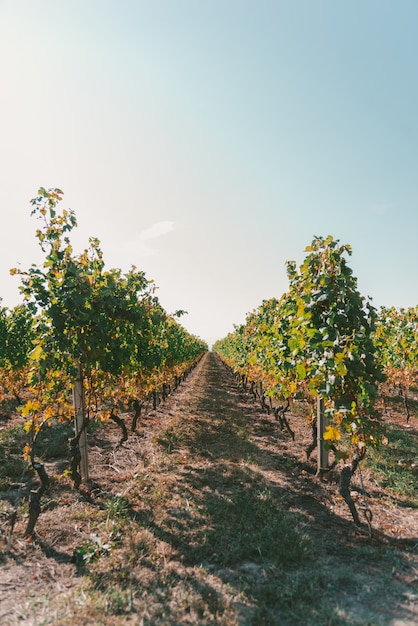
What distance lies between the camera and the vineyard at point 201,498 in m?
3.45

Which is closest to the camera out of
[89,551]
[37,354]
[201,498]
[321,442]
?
[89,551]

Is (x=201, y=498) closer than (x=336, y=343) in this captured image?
No

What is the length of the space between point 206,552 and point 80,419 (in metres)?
3.09

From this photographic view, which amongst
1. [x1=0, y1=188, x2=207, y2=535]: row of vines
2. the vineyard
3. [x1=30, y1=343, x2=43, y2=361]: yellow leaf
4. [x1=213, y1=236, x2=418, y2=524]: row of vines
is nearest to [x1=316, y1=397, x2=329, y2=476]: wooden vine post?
the vineyard

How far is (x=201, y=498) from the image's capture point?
5797 millimetres

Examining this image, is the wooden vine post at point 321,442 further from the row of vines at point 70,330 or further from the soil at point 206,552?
the row of vines at point 70,330

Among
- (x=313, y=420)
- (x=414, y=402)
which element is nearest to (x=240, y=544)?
(x=313, y=420)

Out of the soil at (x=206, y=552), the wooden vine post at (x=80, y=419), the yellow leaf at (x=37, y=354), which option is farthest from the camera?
the wooden vine post at (x=80, y=419)

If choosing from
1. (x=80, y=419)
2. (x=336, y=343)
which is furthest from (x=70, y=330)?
(x=336, y=343)

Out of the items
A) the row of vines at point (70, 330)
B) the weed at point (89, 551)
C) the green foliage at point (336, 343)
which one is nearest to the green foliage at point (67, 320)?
the row of vines at point (70, 330)

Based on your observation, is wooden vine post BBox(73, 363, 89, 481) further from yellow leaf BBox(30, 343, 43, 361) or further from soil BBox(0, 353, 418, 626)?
yellow leaf BBox(30, 343, 43, 361)

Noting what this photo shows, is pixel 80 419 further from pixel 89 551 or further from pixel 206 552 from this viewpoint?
pixel 206 552

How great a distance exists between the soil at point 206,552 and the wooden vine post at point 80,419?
317 mm

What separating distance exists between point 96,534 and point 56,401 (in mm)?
2437
